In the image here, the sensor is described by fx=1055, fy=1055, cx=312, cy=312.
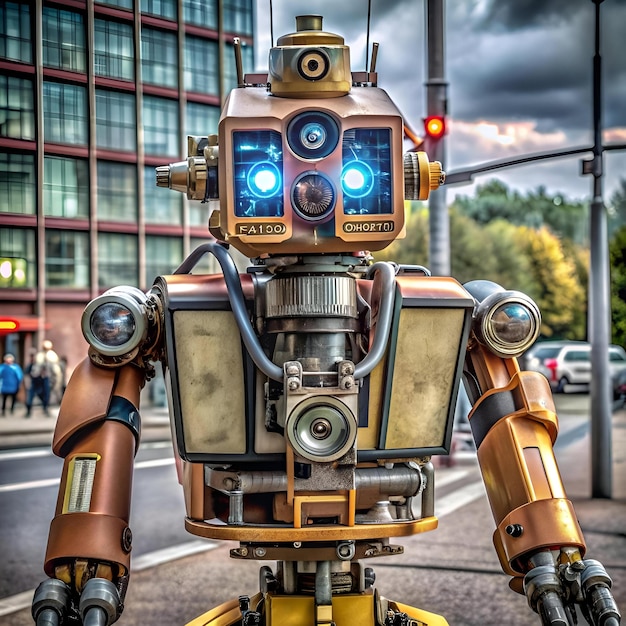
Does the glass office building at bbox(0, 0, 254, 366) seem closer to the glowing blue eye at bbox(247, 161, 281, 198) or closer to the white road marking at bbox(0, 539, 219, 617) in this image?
the glowing blue eye at bbox(247, 161, 281, 198)

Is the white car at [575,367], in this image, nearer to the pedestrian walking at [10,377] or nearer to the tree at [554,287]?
the tree at [554,287]

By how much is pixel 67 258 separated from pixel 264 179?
2.60ft

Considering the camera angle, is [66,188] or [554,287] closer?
[66,188]

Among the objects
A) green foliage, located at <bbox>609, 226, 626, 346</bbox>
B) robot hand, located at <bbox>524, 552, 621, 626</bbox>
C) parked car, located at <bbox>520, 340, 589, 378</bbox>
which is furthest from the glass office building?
parked car, located at <bbox>520, 340, 589, 378</bbox>

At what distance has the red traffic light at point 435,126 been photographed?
5.92 metres

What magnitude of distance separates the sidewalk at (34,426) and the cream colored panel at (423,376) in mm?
947

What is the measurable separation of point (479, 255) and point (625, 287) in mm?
11003

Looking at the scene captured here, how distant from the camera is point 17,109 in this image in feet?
9.28

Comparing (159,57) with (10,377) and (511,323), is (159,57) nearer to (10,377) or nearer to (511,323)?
(10,377)

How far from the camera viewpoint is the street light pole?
19.5 ft

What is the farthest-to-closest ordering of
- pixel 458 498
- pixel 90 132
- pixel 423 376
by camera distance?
pixel 458 498 → pixel 90 132 → pixel 423 376

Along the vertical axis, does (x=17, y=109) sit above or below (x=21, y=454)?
above

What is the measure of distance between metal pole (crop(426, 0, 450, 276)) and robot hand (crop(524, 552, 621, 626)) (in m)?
3.32

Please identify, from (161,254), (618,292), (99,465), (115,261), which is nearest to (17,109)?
(115,261)
